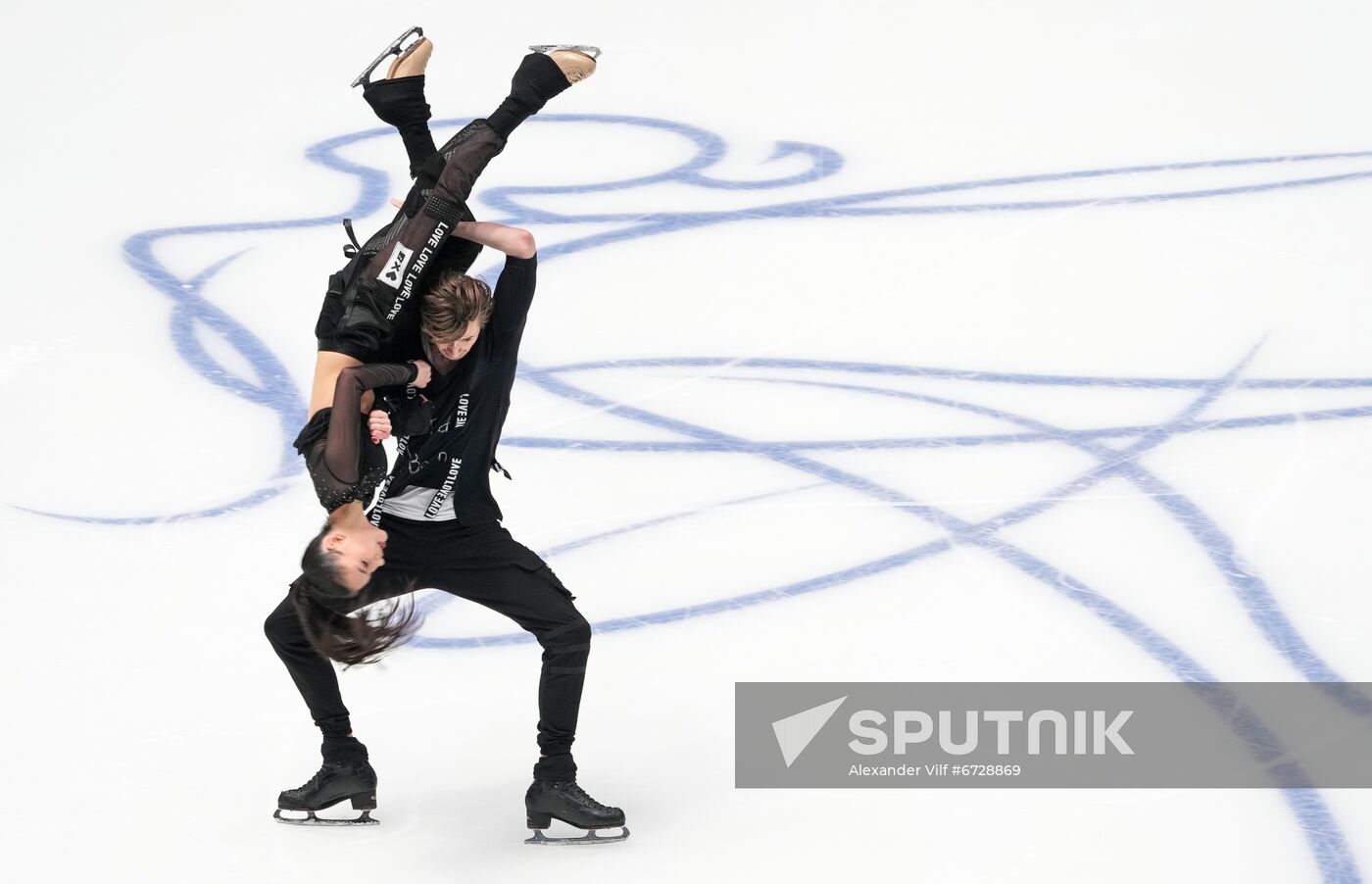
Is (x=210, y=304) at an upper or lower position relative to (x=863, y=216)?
lower

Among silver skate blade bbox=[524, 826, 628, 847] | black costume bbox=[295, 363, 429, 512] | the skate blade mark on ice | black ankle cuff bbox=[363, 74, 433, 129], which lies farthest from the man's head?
the skate blade mark on ice

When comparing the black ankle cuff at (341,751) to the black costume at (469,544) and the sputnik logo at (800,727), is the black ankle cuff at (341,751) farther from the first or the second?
the sputnik logo at (800,727)

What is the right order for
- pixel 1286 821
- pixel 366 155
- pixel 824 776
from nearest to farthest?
pixel 1286 821
pixel 824 776
pixel 366 155

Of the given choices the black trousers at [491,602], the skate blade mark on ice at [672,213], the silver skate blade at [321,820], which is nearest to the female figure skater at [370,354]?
the black trousers at [491,602]

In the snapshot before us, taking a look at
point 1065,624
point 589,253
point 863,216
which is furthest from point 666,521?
point 863,216

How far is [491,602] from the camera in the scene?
409cm

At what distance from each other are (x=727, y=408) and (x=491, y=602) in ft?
7.34

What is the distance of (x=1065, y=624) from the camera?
492 cm

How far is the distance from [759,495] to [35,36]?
5.90 meters

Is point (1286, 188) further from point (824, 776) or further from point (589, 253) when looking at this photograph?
point (824, 776)

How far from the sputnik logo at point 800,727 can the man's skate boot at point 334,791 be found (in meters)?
1.11

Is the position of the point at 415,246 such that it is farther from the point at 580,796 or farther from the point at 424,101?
the point at 580,796

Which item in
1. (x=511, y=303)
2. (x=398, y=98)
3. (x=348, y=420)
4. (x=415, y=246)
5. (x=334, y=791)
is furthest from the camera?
(x=334, y=791)

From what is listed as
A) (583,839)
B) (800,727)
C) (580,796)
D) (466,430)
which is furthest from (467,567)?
(800,727)
